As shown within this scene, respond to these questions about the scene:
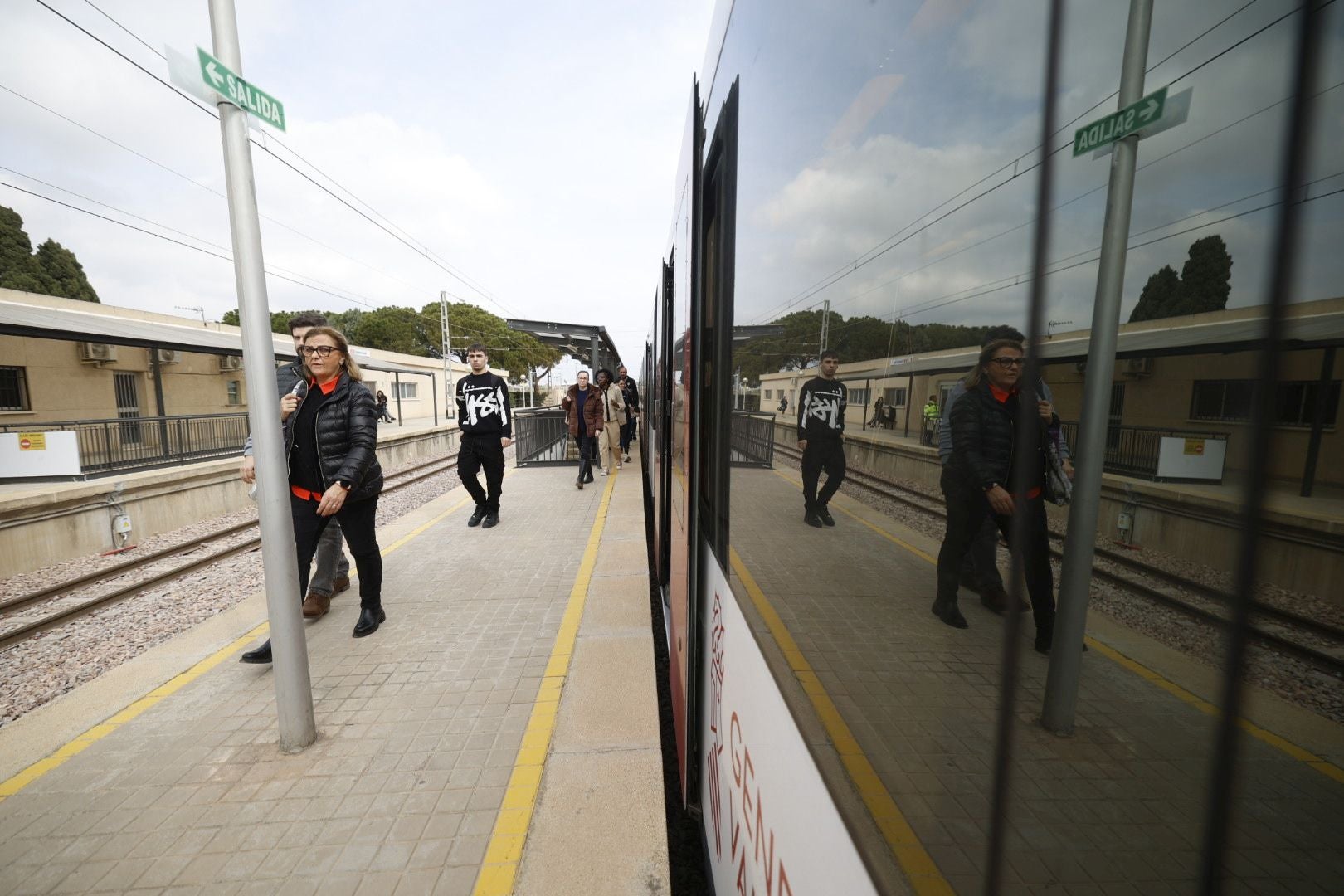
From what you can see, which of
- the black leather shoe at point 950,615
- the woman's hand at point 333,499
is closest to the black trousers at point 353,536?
the woman's hand at point 333,499

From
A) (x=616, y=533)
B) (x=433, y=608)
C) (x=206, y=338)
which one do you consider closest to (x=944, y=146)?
(x=433, y=608)

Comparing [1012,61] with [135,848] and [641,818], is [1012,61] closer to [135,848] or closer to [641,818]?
[641,818]

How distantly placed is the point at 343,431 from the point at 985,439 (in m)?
4.08

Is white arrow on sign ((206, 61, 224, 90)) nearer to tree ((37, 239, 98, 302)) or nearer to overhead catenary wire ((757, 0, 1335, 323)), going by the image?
overhead catenary wire ((757, 0, 1335, 323))

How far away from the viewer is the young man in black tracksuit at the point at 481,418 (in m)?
6.86

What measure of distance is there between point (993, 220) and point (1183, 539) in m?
0.36

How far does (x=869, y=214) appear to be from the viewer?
881 millimetres

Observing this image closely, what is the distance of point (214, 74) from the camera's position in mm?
2492

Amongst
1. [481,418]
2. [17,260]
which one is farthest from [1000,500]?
[17,260]

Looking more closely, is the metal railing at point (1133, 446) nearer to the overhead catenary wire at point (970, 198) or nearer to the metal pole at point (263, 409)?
the overhead catenary wire at point (970, 198)

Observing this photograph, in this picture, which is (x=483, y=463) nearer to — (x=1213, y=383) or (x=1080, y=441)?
(x=1080, y=441)

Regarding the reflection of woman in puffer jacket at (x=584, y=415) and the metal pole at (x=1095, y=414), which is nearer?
the metal pole at (x=1095, y=414)

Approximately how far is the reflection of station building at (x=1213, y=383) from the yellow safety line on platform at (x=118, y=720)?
14.8 feet

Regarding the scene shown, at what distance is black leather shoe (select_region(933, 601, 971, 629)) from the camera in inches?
27.2
